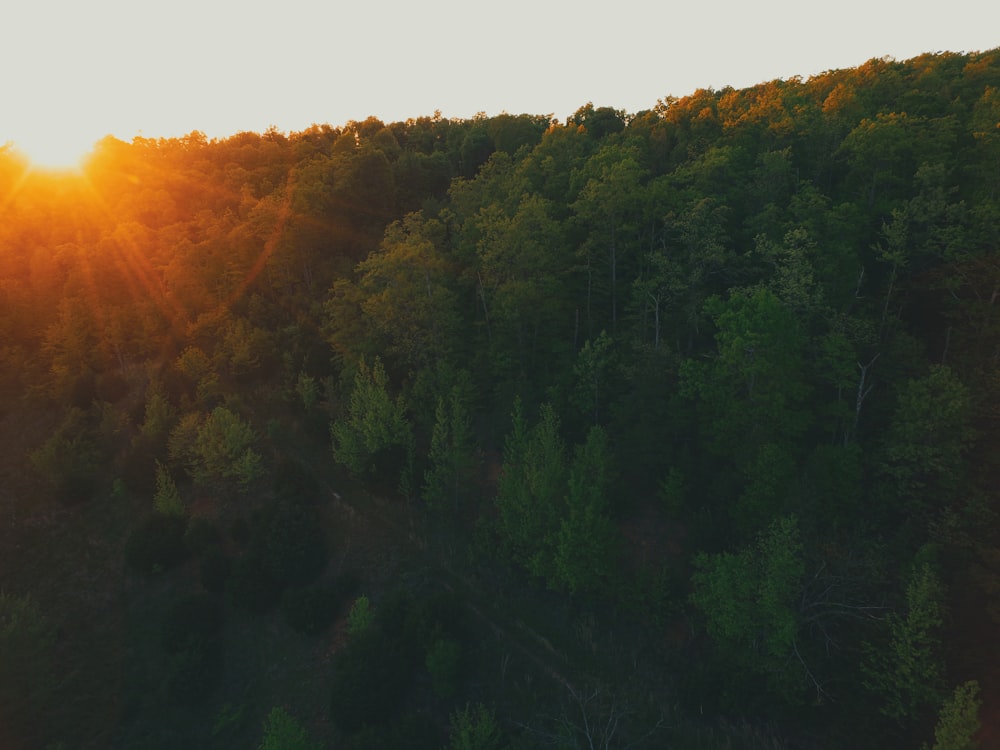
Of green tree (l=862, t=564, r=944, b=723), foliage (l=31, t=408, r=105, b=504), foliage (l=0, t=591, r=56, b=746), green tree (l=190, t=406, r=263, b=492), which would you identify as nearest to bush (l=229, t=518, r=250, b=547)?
→ green tree (l=190, t=406, r=263, b=492)

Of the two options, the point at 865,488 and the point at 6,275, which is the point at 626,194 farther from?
the point at 6,275

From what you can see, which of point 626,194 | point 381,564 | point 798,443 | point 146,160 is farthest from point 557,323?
point 146,160

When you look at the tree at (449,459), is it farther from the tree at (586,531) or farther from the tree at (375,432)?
the tree at (586,531)

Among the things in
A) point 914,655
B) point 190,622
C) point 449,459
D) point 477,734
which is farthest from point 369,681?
point 914,655

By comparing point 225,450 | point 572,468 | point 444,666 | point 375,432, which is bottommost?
point 444,666

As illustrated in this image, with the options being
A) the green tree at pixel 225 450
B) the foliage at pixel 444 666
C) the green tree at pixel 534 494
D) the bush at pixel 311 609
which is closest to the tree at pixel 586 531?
the green tree at pixel 534 494

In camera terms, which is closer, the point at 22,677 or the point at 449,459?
the point at 22,677

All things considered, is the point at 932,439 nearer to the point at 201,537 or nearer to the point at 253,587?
the point at 253,587
